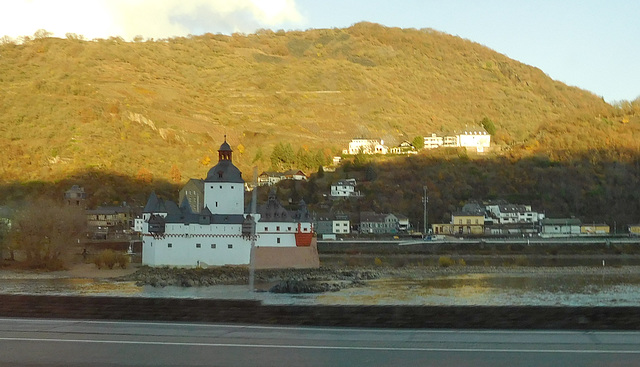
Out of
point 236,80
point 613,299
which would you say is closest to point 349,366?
point 613,299

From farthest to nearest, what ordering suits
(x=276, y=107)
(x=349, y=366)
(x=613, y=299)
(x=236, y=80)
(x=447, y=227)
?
1. (x=236, y=80)
2. (x=276, y=107)
3. (x=447, y=227)
4. (x=613, y=299)
5. (x=349, y=366)

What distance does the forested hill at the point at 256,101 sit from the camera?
86.1 metres

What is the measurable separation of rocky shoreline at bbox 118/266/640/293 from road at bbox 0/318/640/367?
893 inches

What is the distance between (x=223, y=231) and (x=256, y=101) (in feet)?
276

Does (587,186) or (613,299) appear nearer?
(613,299)

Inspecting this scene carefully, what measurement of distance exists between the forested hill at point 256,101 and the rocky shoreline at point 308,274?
37.1m

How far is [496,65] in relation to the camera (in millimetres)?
185375

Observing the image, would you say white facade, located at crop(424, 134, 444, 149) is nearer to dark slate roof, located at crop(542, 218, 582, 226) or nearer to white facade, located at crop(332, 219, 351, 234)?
dark slate roof, located at crop(542, 218, 582, 226)

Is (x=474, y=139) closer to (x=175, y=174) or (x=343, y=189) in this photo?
(x=343, y=189)

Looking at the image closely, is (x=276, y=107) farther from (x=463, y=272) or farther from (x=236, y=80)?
(x=463, y=272)

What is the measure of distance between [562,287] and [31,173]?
56.8m

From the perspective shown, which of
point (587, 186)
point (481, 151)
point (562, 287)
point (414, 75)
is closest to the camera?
point (562, 287)

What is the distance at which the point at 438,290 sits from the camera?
115 ft

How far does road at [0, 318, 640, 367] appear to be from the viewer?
962 cm
